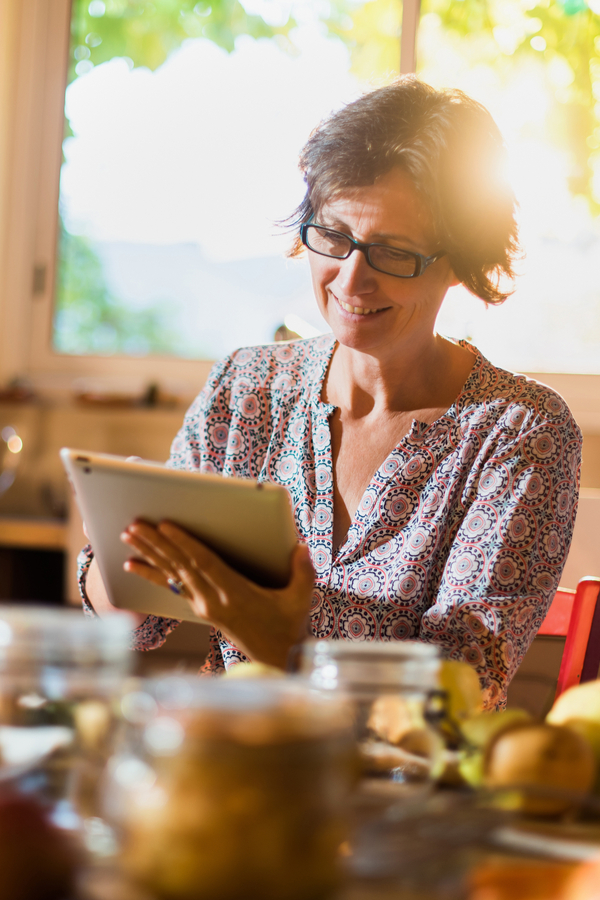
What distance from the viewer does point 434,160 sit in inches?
49.8

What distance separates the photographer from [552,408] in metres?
1.33

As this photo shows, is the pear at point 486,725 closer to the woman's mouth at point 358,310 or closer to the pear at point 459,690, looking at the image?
the pear at point 459,690

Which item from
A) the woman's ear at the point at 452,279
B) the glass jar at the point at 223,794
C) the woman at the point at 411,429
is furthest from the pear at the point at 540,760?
the woman's ear at the point at 452,279

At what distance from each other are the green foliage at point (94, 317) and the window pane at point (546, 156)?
1.08m

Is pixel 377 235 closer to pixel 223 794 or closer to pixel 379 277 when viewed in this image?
pixel 379 277

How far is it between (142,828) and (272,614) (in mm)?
598

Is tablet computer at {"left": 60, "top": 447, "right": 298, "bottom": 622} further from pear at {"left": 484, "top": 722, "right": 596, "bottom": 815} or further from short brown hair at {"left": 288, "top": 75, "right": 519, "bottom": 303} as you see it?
short brown hair at {"left": 288, "top": 75, "right": 519, "bottom": 303}

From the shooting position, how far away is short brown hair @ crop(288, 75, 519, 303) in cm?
127

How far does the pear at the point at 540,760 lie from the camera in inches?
18.9

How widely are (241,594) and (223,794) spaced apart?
0.60 meters

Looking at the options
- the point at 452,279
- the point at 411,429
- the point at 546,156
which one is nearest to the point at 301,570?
the point at 411,429

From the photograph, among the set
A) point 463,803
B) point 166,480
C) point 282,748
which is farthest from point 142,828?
point 166,480

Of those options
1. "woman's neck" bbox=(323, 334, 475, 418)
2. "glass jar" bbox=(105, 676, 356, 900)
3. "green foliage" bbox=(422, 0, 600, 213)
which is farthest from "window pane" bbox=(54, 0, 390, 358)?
"glass jar" bbox=(105, 676, 356, 900)

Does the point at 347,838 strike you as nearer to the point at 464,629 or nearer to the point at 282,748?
the point at 282,748
